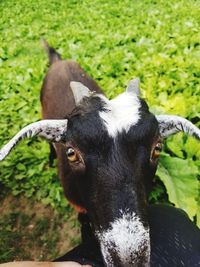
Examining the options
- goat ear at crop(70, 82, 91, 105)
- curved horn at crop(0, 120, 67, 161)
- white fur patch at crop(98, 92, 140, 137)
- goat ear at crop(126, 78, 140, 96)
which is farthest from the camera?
goat ear at crop(126, 78, 140, 96)

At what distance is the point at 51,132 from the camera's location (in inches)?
129

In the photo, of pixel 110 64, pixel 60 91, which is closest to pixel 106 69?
pixel 110 64

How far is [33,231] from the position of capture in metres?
5.22

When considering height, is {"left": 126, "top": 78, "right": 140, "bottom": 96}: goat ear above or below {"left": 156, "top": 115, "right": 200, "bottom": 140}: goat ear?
above

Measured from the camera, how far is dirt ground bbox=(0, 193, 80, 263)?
4961 millimetres

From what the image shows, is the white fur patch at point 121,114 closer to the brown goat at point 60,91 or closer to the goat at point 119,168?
the goat at point 119,168

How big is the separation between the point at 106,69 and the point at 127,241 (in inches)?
216

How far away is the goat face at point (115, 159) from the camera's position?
8.09 feet

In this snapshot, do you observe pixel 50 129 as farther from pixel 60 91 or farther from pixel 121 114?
pixel 60 91

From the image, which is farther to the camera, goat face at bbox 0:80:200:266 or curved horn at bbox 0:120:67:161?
curved horn at bbox 0:120:67:161

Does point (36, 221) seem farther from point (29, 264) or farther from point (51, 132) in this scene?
point (29, 264)

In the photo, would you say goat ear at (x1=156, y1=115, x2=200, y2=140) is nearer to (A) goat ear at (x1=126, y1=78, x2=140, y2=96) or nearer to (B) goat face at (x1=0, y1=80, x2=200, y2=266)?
(B) goat face at (x1=0, y1=80, x2=200, y2=266)

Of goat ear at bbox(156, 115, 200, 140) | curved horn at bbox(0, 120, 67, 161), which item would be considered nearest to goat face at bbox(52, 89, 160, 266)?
curved horn at bbox(0, 120, 67, 161)

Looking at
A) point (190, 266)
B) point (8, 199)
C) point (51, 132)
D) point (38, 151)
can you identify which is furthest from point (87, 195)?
point (38, 151)
